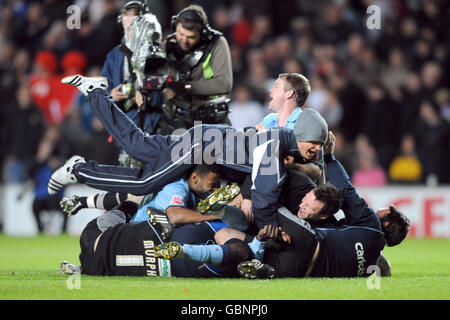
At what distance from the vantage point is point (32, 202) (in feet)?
43.7

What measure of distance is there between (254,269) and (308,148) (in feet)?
3.71

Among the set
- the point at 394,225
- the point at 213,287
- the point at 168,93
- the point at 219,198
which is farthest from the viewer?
the point at 168,93

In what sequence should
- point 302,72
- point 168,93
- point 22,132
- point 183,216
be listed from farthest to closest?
1. point 22,132
2. point 302,72
3. point 168,93
4. point 183,216

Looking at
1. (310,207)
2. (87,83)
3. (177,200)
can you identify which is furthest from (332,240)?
(87,83)

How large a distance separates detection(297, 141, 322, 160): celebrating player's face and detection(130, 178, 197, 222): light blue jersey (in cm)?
99

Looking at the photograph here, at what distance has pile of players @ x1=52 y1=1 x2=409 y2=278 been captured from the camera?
20.6 feet

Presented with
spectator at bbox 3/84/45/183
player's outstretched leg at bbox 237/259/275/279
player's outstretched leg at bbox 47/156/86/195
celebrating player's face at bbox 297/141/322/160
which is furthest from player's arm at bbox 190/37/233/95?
spectator at bbox 3/84/45/183

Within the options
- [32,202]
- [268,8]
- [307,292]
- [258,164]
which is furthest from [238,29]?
[307,292]

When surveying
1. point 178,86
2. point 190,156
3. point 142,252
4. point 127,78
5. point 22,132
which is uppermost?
point 127,78

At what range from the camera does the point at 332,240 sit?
21.3 feet

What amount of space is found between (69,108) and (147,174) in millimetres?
7459

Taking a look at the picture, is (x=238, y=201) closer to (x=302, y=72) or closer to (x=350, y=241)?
(x=350, y=241)

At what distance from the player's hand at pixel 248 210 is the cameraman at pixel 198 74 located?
1.98 m

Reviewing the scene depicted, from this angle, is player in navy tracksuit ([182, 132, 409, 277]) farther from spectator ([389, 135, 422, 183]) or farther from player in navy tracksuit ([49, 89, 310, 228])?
spectator ([389, 135, 422, 183])
